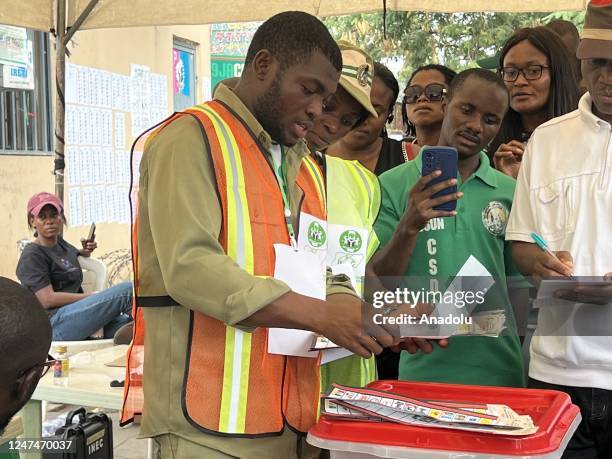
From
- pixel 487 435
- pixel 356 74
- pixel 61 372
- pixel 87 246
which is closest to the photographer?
pixel 487 435

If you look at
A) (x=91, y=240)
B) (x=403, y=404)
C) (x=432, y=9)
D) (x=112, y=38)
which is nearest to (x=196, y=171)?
(x=403, y=404)

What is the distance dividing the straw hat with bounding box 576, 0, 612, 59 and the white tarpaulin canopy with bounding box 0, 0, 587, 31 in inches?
107

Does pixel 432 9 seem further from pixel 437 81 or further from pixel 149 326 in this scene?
pixel 149 326

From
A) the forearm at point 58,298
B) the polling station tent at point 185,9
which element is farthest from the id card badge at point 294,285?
the forearm at point 58,298

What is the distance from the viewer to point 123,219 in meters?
9.18

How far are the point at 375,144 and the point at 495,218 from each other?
1.01 meters

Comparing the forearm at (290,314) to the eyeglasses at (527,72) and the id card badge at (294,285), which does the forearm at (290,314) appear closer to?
the id card badge at (294,285)

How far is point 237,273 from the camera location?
5.25ft

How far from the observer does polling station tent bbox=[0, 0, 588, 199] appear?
4613 millimetres

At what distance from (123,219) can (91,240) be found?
3.15 meters

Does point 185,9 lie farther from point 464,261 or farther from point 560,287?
point 560,287

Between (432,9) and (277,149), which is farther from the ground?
(432,9)

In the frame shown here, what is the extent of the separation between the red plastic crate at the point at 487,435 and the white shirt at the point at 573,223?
19 cm

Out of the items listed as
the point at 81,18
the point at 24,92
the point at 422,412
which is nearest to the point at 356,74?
the point at 422,412
